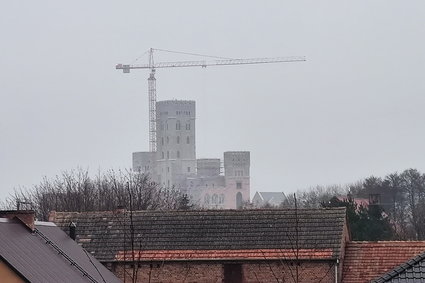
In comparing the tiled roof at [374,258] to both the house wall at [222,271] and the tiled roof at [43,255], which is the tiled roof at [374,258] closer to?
the house wall at [222,271]

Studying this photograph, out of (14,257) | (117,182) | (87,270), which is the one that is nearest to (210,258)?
(87,270)

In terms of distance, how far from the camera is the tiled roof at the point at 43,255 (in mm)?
28086

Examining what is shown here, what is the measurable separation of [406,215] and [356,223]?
5276cm

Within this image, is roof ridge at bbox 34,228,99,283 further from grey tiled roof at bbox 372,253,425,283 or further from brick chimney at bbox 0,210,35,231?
grey tiled roof at bbox 372,253,425,283

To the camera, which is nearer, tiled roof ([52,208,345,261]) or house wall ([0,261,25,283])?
house wall ([0,261,25,283])

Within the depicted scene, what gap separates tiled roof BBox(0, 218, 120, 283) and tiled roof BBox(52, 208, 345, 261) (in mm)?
5629

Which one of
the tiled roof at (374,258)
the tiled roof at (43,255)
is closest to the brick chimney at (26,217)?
the tiled roof at (43,255)

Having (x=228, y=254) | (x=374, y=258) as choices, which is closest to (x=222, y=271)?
(x=228, y=254)

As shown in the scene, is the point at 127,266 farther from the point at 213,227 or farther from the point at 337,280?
the point at 337,280

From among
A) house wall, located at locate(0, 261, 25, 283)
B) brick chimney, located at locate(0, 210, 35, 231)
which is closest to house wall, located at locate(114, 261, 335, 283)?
brick chimney, located at locate(0, 210, 35, 231)

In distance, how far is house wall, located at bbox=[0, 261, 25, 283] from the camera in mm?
26547

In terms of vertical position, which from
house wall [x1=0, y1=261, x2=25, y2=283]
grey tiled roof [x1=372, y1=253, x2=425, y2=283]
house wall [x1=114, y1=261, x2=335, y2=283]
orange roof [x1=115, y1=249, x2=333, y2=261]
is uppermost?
orange roof [x1=115, y1=249, x2=333, y2=261]

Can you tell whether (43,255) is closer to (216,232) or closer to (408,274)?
(216,232)

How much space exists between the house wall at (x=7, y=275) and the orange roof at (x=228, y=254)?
42.2 feet
